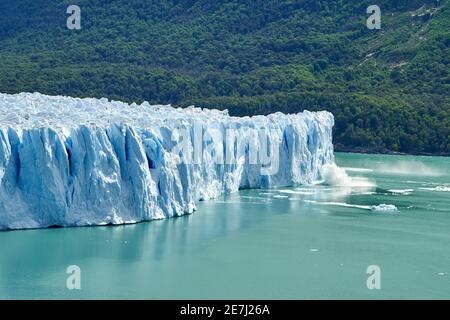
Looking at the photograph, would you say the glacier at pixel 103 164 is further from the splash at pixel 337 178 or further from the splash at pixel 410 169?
the splash at pixel 410 169

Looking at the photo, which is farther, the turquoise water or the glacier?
the glacier

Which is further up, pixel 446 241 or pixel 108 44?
pixel 108 44

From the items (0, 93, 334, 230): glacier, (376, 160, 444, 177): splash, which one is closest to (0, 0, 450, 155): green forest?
(376, 160, 444, 177): splash

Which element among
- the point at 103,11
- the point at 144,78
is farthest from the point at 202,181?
the point at 103,11

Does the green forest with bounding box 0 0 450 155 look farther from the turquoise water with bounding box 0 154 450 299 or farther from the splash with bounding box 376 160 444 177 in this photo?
the turquoise water with bounding box 0 154 450 299

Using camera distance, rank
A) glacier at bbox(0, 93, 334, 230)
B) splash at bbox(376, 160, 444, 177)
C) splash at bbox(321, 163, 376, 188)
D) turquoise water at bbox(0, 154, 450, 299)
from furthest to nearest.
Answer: splash at bbox(376, 160, 444, 177)
splash at bbox(321, 163, 376, 188)
glacier at bbox(0, 93, 334, 230)
turquoise water at bbox(0, 154, 450, 299)

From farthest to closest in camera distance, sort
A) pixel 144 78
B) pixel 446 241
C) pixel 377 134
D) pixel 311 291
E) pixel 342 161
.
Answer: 1. pixel 144 78
2. pixel 377 134
3. pixel 342 161
4. pixel 446 241
5. pixel 311 291

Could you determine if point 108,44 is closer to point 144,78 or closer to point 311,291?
point 144,78
